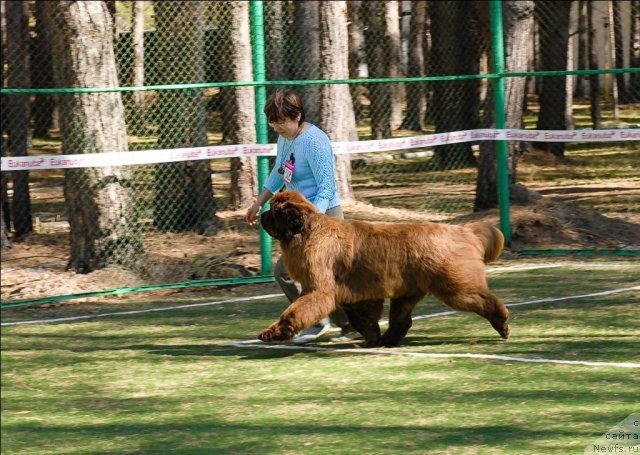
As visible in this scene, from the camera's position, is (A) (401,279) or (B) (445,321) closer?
(A) (401,279)

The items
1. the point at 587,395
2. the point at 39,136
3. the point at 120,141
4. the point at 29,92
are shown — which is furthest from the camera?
the point at 39,136

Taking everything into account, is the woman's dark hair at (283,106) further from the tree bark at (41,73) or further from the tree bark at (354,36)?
the tree bark at (354,36)

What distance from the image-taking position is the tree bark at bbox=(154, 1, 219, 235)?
15.9 meters

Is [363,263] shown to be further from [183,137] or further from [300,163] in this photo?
[183,137]

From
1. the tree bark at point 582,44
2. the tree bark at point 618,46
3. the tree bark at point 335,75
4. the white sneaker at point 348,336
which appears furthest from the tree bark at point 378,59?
the white sneaker at point 348,336

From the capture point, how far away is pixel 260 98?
41.0 feet

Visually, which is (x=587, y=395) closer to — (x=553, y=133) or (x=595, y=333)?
(x=595, y=333)

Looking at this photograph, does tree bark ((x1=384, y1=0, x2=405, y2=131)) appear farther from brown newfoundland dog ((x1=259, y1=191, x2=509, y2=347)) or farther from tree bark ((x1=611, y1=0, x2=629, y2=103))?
brown newfoundland dog ((x1=259, y1=191, x2=509, y2=347))

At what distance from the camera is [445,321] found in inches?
396

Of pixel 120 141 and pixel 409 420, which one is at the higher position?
pixel 120 141

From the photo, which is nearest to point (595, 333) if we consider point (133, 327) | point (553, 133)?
point (133, 327)

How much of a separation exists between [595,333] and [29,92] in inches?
213

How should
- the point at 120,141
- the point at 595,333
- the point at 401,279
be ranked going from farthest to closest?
the point at 120,141
the point at 595,333
the point at 401,279

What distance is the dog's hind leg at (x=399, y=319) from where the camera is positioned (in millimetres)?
8820
